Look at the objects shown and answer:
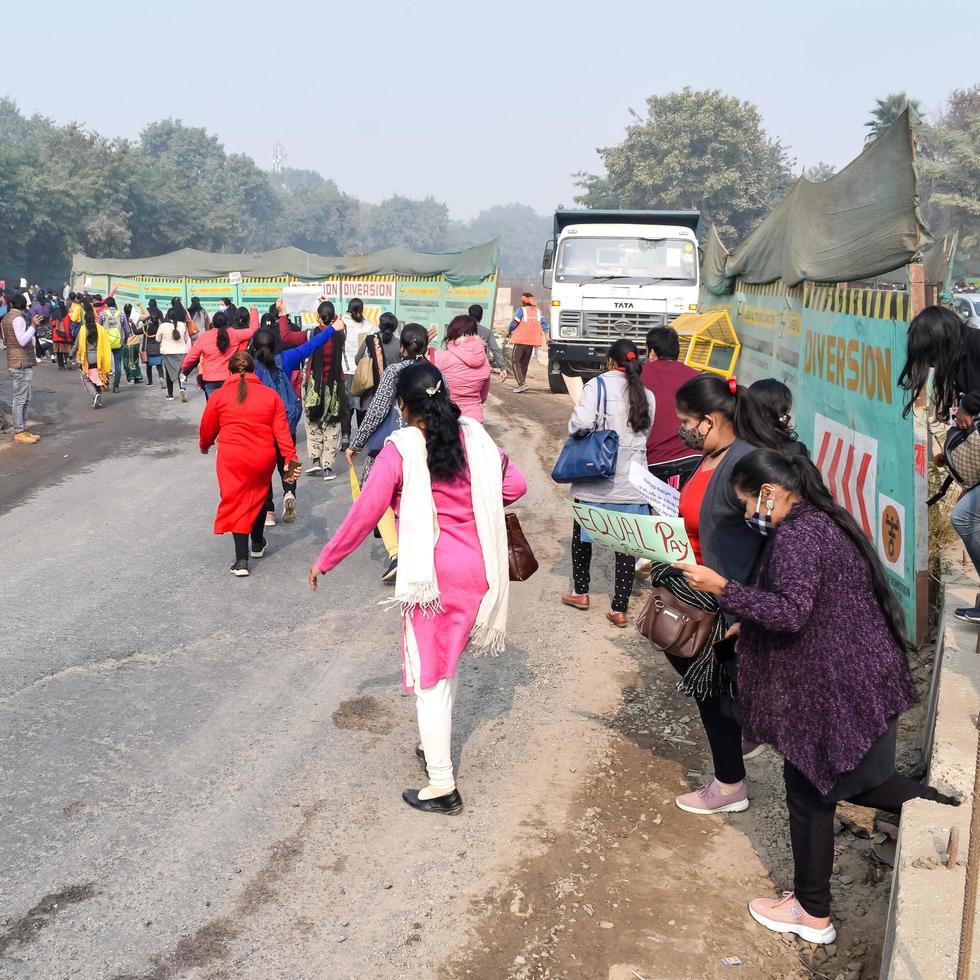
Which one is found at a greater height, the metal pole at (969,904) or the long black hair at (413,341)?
the long black hair at (413,341)

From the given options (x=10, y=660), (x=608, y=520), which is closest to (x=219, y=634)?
(x=10, y=660)

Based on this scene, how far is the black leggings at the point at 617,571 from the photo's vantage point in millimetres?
6562

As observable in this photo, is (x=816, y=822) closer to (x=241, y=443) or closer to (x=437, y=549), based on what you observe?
(x=437, y=549)

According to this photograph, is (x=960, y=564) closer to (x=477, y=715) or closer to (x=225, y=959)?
(x=477, y=715)

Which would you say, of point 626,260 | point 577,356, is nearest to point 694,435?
point 577,356

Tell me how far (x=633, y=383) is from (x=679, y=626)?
2.54m

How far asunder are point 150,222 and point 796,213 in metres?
71.9

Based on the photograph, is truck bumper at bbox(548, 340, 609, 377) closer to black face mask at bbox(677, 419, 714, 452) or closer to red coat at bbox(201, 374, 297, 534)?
red coat at bbox(201, 374, 297, 534)

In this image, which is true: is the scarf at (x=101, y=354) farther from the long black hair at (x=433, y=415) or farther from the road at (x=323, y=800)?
the long black hair at (x=433, y=415)

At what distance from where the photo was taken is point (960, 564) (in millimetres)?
6121

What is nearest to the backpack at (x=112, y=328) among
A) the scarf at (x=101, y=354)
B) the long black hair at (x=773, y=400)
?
the scarf at (x=101, y=354)

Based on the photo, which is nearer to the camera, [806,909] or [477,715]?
[806,909]

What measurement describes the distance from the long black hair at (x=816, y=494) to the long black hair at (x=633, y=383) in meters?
2.87

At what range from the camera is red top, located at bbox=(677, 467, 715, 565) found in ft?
13.2
